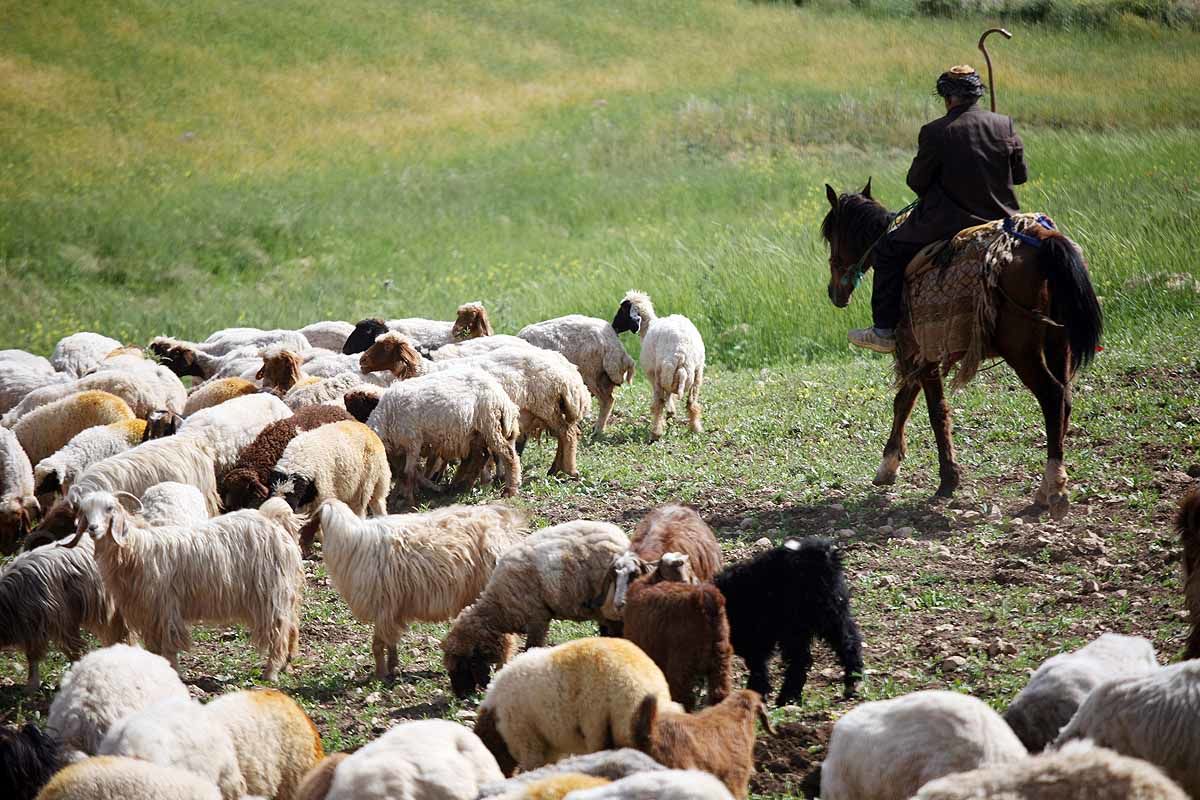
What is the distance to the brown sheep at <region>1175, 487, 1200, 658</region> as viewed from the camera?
5.70m

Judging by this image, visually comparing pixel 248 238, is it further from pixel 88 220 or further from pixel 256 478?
pixel 256 478

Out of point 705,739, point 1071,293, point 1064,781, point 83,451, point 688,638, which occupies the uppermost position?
point 1071,293

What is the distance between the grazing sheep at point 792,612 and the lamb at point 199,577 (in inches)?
114

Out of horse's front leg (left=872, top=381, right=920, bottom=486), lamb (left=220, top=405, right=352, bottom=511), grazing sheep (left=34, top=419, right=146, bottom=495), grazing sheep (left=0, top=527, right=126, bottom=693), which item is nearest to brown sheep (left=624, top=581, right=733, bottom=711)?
grazing sheep (left=0, top=527, right=126, bottom=693)

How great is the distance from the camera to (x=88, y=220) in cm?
2611

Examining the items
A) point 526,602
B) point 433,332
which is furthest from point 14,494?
point 526,602

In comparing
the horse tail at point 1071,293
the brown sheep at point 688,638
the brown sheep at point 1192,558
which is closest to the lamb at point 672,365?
the horse tail at point 1071,293

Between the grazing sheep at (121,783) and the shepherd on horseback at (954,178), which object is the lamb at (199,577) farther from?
the shepherd on horseback at (954,178)

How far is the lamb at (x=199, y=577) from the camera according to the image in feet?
24.8

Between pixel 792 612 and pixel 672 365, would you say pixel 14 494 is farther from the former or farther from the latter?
pixel 792 612

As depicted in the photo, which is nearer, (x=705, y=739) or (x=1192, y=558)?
(x=705, y=739)

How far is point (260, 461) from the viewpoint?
32.0ft

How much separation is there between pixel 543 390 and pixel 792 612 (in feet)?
17.0

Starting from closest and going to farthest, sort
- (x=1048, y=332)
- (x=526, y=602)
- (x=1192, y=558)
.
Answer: (x=1192, y=558), (x=526, y=602), (x=1048, y=332)
